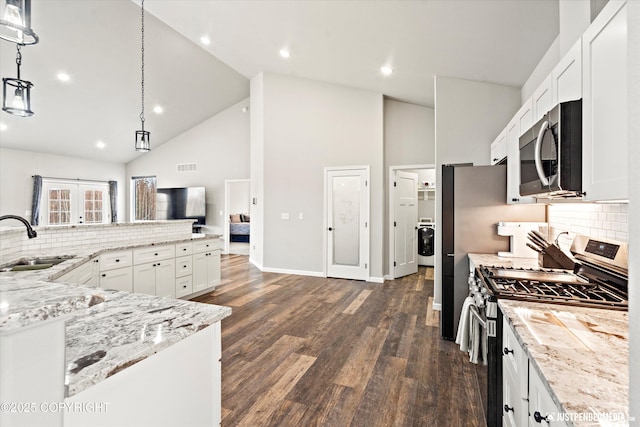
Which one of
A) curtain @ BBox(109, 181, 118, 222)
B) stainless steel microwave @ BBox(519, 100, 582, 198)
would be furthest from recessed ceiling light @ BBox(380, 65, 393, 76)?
curtain @ BBox(109, 181, 118, 222)

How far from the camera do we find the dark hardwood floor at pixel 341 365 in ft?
6.51

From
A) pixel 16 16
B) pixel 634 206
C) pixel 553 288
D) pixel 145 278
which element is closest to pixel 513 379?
pixel 553 288

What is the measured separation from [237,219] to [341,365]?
352 inches

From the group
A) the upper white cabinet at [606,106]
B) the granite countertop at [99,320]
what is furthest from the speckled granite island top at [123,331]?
the upper white cabinet at [606,106]

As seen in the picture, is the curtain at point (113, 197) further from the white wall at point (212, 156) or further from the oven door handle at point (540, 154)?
the oven door handle at point (540, 154)

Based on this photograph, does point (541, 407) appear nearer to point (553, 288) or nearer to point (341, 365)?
point (553, 288)

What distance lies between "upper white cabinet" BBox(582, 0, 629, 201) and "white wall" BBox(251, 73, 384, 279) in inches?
163

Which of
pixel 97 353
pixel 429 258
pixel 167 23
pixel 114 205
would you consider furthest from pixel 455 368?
pixel 114 205

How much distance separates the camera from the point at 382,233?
17.9 feet

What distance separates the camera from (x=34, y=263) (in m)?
2.48

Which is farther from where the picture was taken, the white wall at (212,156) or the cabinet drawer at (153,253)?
the white wall at (212,156)

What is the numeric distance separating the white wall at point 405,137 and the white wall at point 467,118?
1.49 m

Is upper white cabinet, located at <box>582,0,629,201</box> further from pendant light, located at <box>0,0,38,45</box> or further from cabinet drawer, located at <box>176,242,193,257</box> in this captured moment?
cabinet drawer, located at <box>176,242,193,257</box>

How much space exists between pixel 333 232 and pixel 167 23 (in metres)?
4.32
